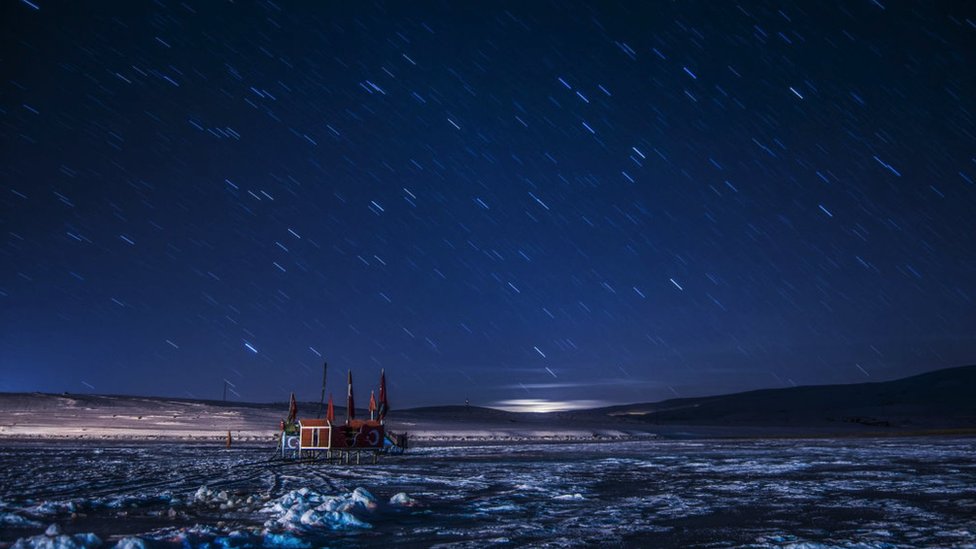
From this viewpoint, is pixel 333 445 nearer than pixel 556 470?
No

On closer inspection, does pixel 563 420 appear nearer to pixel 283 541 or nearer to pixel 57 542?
pixel 283 541

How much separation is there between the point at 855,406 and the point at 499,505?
372 feet

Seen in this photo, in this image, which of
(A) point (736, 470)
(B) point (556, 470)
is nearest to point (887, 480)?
(A) point (736, 470)

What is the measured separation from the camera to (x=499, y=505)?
13.2m

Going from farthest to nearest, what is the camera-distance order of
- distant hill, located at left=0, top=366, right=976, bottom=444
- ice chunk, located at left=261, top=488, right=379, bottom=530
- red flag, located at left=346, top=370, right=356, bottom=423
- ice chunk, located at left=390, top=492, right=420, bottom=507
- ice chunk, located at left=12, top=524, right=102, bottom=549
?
distant hill, located at left=0, top=366, right=976, bottom=444, red flag, located at left=346, top=370, right=356, bottom=423, ice chunk, located at left=390, top=492, right=420, bottom=507, ice chunk, located at left=261, top=488, right=379, bottom=530, ice chunk, located at left=12, top=524, right=102, bottom=549

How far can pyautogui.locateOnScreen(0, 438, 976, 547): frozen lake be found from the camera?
9641 millimetres

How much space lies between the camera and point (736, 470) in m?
21.8

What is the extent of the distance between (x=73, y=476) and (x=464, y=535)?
14444 millimetres

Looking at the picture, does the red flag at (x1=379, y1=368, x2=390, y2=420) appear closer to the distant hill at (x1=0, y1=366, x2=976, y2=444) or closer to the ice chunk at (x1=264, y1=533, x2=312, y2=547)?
the distant hill at (x1=0, y1=366, x2=976, y2=444)

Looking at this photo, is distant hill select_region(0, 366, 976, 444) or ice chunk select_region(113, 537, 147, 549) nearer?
ice chunk select_region(113, 537, 147, 549)

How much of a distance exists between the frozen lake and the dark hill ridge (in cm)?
7327

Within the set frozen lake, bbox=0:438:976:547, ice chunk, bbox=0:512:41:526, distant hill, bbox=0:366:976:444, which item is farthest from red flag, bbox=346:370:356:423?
ice chunk, bbox=0:512:41:526

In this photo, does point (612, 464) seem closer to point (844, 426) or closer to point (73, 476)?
point (73, 476)

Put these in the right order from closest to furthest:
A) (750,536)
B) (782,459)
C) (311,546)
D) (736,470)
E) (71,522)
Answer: (311,546), (750,536), (71,522), (736,470), (782,459)
